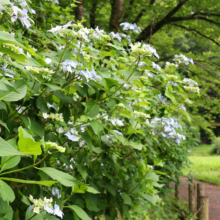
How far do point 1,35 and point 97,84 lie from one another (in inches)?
25.4

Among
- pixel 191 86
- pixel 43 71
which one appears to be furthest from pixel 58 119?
pixel 191 86

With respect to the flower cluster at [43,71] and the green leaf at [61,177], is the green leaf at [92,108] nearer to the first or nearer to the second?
the flower cluster at [43,71]

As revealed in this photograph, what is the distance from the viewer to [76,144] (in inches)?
60.6

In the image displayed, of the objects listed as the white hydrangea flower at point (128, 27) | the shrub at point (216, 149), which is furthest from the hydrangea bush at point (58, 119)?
the shrub at point (216, 149)

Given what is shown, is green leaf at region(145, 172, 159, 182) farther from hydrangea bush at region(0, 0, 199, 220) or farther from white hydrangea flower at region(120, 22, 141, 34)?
white hydrangea flower at region(120, 22, 141, 34)

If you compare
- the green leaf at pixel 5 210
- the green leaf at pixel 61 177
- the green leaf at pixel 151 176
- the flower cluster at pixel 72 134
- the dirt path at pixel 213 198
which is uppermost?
the green leaf at pixel 61 177

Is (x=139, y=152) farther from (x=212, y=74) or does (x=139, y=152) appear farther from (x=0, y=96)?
(x=212, y=74)

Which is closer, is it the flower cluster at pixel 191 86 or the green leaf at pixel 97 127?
the green leaf at pixel 97 127

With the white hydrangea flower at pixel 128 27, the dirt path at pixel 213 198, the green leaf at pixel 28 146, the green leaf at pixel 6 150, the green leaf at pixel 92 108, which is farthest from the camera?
the dirt path at pixel 213 198

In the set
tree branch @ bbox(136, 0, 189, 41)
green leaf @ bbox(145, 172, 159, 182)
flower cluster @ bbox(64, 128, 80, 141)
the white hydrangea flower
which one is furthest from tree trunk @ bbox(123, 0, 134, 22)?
flower cluster @ bbox(64, 128, 80, 141)

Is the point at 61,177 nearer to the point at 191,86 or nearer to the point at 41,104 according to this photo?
the point at 41,104

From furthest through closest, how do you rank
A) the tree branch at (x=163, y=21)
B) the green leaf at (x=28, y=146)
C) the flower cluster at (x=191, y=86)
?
the tree branch at (x=163, y=21), the flower cluster at (x=191, y=86), the green leaf at (x=28, y=146)

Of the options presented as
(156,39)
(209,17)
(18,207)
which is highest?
(209,17)

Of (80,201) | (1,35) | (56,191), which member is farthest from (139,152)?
(1,35)
